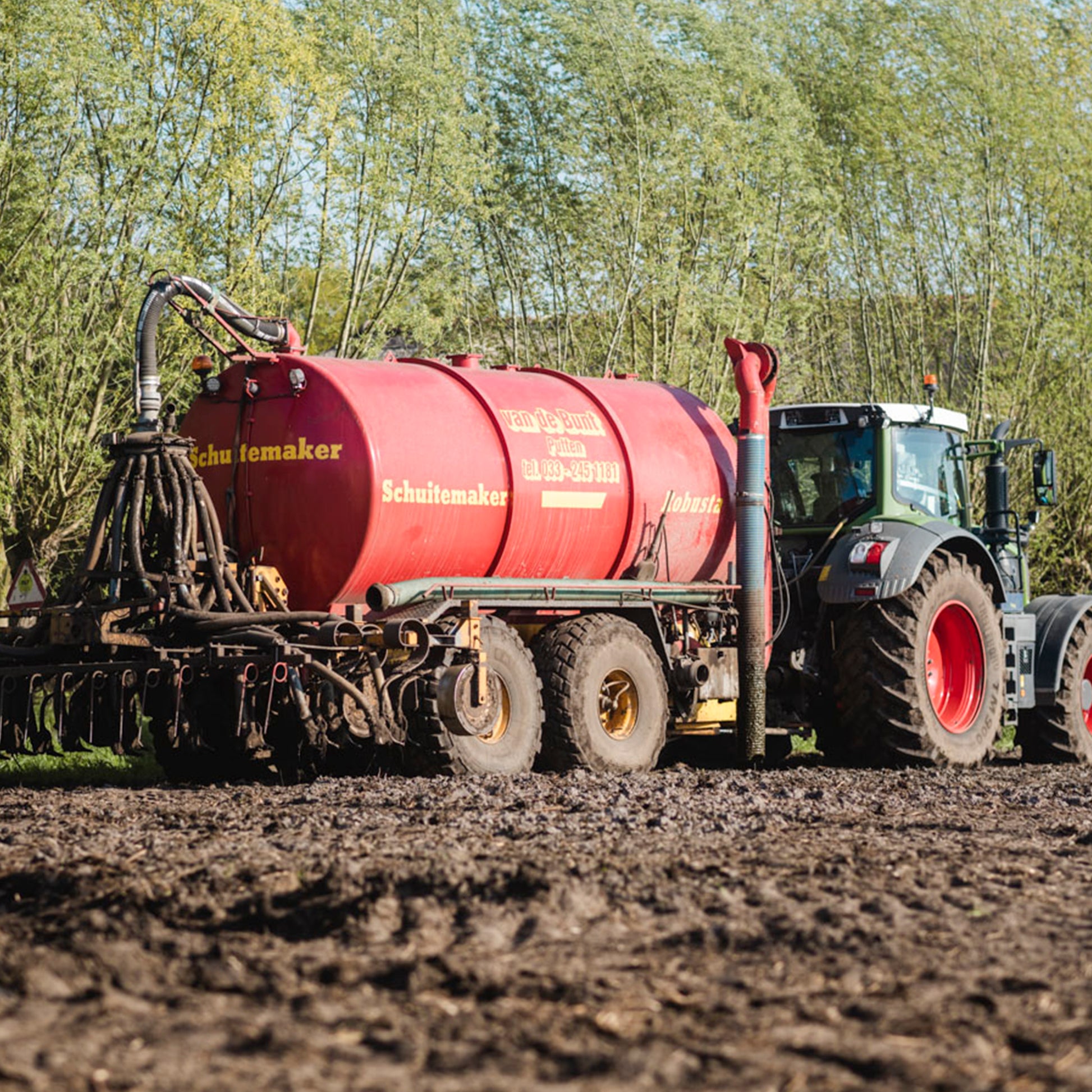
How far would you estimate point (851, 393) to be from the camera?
2770 cm

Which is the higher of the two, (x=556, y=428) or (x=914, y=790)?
(x=556, y=428)

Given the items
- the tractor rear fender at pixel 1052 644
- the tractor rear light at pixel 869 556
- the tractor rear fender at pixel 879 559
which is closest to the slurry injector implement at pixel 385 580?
the tractor rear fender at pixel 879 559

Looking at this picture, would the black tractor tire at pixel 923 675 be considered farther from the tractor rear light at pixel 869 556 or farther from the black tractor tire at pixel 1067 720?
the black tractor tire at pixel 1067 720

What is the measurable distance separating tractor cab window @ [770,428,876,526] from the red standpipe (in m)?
0.77

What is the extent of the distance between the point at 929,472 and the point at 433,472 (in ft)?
14.5

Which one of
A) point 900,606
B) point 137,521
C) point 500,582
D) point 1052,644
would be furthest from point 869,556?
point 137,521

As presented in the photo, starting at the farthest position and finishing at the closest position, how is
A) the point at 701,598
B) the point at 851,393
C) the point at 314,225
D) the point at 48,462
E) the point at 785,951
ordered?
1. the point at 851,393
2. the point at 314,225
3. the point at 48,462
4. the point at 701,598
5. the point at 785,951

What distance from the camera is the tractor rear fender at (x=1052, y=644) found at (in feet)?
44.3

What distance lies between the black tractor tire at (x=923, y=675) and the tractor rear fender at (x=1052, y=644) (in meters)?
0.87

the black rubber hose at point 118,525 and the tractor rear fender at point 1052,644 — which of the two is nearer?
the black rubber hose at point 118,525

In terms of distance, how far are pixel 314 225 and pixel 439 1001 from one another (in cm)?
1500

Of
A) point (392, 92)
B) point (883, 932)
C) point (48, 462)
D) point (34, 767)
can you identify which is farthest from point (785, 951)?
point (392, 92)

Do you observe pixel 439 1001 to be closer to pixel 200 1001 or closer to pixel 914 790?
pixel 200 1001

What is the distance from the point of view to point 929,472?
42.6 ft
